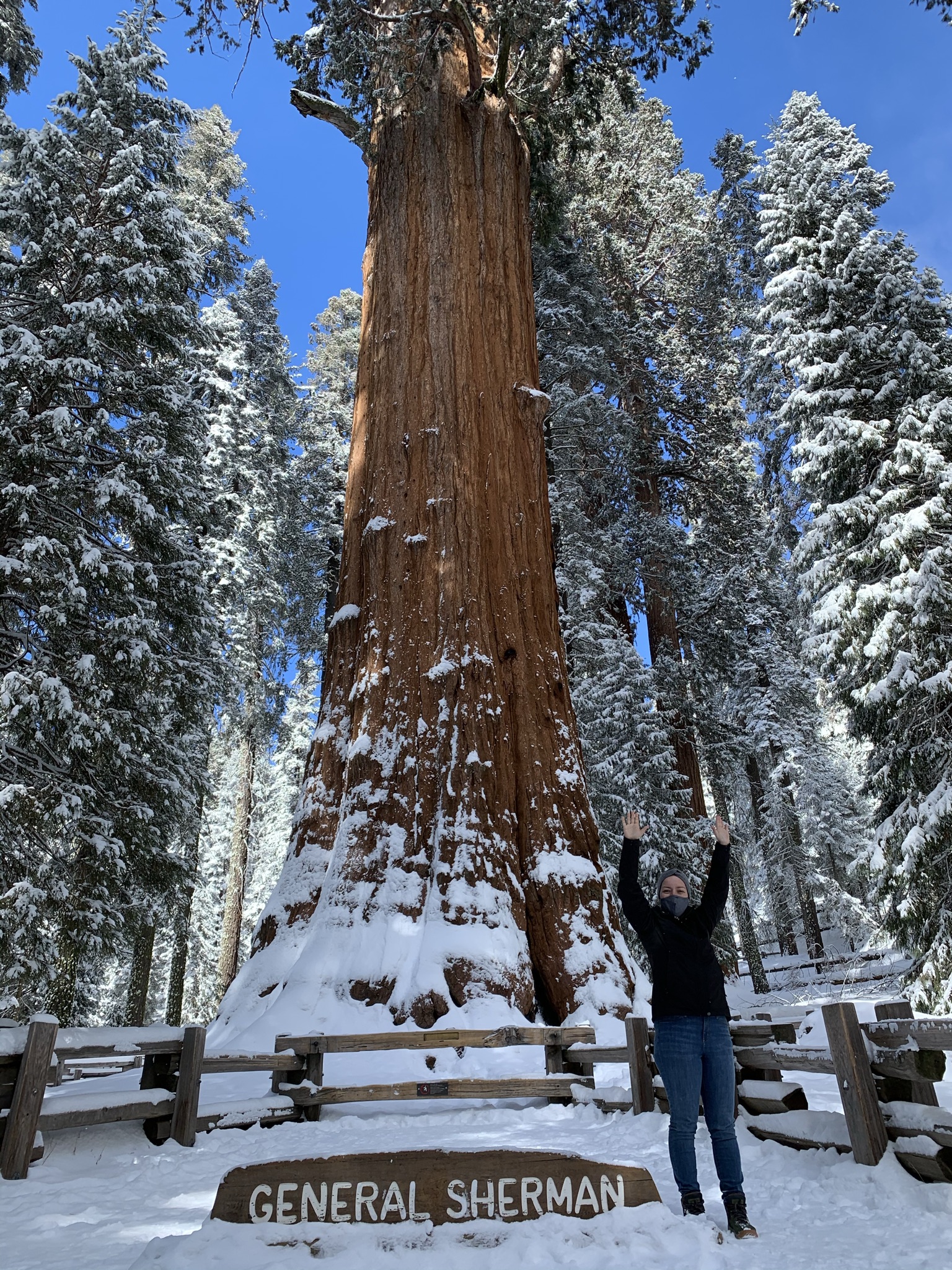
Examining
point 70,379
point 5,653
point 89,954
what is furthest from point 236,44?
point 89,954

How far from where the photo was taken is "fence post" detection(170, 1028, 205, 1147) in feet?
16.1

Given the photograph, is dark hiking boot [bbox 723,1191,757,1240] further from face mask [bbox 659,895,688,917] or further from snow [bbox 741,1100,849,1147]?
snow [bbox 741,1100,849,1147]

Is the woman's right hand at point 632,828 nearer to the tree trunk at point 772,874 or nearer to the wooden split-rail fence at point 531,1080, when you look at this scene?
the wooden split-rail fence at point 531,1080

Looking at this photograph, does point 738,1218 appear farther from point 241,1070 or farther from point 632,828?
point 241,1070

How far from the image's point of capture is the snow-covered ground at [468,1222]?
274cm

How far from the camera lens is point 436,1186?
2865 mm

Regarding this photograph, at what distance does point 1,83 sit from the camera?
14.3 m

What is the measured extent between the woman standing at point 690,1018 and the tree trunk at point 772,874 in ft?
59.2

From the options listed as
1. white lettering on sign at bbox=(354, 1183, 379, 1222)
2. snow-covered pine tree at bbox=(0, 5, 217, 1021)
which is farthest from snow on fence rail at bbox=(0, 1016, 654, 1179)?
snow-covered pine tree at bbox=(0, 5, 217, 1021)

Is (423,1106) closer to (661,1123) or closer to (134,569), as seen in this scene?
(661,1123)

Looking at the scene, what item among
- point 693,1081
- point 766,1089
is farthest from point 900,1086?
point 693,1081

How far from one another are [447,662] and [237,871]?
53.0ft

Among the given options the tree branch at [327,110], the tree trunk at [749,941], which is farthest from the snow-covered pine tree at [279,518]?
the tree trunk at [749,941]

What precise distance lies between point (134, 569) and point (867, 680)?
10114 millimetres
